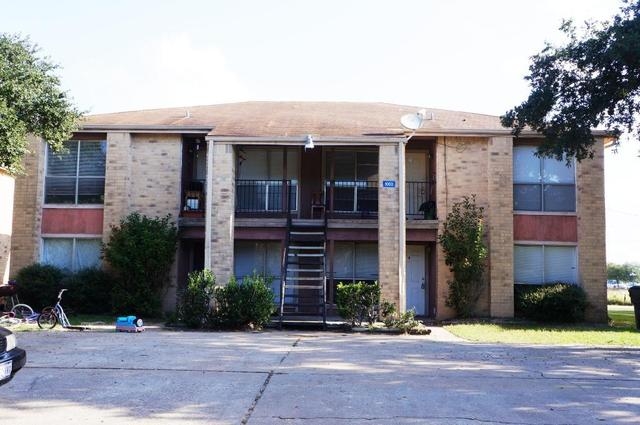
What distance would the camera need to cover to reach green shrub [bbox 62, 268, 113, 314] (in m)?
16.3

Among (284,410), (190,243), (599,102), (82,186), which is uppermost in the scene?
(599,102)

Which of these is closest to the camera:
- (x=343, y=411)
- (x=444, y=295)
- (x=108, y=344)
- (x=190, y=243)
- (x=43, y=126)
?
(x=343, y=411)

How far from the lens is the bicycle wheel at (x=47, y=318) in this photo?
13328 mm

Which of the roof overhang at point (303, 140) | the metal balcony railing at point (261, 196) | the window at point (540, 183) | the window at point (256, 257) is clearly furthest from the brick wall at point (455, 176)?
the window at point (256, 257)

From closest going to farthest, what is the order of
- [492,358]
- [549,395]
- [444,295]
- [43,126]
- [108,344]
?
[549,395] < [492,358] < [108,344] < [43,126] < [444,295]

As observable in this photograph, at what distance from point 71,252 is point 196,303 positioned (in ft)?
20.6

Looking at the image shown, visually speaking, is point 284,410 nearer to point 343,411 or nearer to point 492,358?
point 343,411

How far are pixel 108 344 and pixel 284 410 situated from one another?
220 inches

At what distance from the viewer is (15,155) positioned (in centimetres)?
1280

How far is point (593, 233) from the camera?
17.1 m

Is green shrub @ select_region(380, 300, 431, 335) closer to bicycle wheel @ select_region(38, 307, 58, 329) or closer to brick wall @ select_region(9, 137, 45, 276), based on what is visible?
bicycle wheel @ select_region(38, 307, 58, 329)

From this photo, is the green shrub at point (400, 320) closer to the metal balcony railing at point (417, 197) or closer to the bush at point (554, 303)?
the bush at point (554, 303)

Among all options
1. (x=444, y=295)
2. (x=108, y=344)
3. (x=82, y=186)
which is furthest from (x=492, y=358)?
(x=82, y=186)

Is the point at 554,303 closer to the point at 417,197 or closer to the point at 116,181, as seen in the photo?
the point at 417,197
